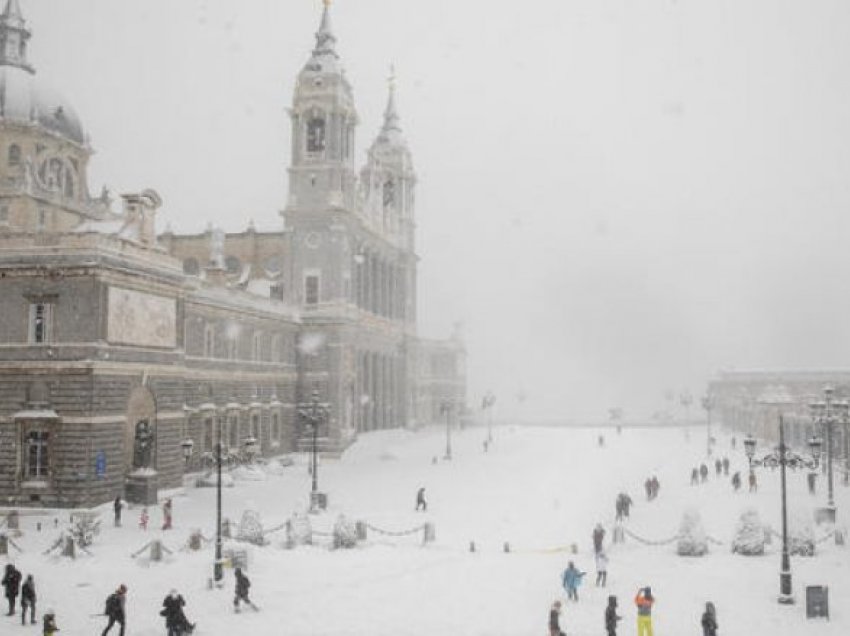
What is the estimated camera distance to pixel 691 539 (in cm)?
2791

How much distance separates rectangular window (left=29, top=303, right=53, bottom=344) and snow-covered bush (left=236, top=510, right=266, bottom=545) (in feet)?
38.0

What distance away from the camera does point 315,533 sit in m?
29.9

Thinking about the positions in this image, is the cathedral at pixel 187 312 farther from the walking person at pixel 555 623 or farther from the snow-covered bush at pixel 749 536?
the snow-covered bush at pixel 749 536

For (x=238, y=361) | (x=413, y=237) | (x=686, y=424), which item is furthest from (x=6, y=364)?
(x=686, y=424)

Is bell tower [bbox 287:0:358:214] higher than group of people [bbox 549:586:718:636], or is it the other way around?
bell tower [bbox 287:0:358:214]

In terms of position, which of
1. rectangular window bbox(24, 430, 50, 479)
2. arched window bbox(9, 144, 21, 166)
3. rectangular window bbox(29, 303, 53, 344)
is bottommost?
rectangular window bbox(24, 430, 50, 479)

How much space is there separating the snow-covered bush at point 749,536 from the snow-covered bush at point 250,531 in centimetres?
1458

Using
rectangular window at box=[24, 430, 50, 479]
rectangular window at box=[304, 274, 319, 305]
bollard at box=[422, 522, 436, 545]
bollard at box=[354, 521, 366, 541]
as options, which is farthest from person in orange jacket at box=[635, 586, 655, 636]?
rectangular window at box=[304, 274, 319, 305]

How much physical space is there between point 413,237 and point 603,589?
60.0 metres

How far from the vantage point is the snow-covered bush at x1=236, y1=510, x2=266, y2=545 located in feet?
94.1

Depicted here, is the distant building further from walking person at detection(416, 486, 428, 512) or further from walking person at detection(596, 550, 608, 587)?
walking person at detection(596, 550, 608, 587)

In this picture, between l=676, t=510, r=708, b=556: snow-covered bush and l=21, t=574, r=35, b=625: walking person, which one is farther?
l=676, t=510, r=708, b=556: snow-covered bush

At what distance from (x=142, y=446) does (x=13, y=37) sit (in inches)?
1373

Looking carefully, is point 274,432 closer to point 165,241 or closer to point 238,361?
point 238,361
